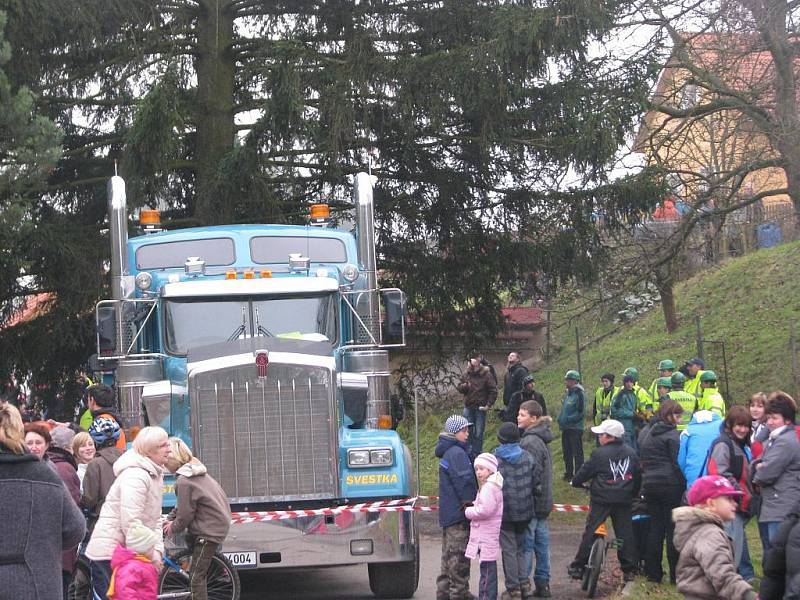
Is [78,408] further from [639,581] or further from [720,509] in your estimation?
[720,509]

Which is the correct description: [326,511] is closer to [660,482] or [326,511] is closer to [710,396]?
[660,482]

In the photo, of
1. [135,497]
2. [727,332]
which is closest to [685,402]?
[135,497]

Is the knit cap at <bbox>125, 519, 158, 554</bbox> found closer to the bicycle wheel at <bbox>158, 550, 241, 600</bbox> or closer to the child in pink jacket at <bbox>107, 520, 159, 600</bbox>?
the child in pink jacket at <bbox>107, 520, 159, 600</bbox>

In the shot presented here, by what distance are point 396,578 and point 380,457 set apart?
1199mm

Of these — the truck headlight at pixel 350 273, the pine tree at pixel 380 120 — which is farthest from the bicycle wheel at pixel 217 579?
the pine tree at pixel 380 120

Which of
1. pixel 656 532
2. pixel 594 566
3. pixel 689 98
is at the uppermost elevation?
pixel 689 98

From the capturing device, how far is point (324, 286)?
13273 millimetres

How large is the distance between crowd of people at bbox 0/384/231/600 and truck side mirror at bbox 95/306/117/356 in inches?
39.8

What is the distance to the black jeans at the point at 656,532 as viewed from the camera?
1188cm

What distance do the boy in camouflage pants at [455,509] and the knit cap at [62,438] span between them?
10.9 feet

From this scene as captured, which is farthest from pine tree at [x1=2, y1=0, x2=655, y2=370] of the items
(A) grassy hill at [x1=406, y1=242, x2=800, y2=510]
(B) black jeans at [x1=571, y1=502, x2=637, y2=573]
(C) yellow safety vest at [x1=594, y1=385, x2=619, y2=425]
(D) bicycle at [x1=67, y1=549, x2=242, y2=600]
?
(D) bicycle at [x1=67, y1=549, x2=242, y2=600]

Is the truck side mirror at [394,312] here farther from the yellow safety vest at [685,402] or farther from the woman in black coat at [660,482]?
the yellow safety vest at [685,402]

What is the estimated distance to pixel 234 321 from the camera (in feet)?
43.0

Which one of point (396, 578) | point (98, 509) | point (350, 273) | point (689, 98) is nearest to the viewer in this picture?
point (98, 509)
